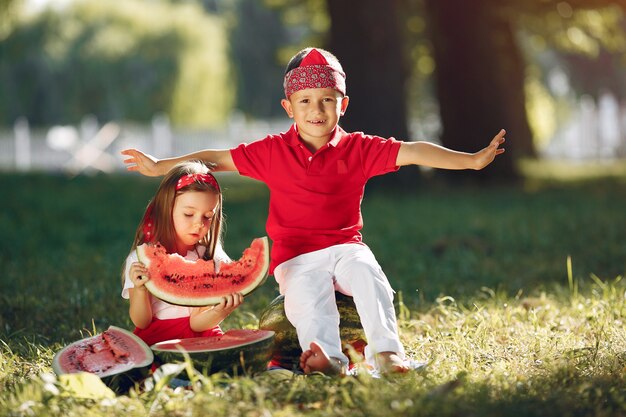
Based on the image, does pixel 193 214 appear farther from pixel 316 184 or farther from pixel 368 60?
pixel 368 60

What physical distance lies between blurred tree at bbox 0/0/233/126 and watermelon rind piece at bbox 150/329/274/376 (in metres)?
27.6

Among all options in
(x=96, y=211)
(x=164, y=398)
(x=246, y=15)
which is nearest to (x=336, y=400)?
(x=164, y=398)

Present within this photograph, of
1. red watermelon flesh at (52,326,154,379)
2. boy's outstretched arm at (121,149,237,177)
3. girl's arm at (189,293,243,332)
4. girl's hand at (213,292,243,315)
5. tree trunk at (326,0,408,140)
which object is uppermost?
tree trunk at (326,0,408,140)

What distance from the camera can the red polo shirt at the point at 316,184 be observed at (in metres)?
4.54

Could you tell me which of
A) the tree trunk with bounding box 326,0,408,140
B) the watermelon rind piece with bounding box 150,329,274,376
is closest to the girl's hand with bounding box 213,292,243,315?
the watermelon rind piece with bounding box 150,329,274,376

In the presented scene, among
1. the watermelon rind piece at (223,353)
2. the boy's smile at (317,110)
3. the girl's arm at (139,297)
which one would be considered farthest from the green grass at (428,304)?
the boy's smile at (317,110)

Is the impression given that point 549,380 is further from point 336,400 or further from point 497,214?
point 497,214

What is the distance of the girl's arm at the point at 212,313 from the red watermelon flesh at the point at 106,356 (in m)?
0.33

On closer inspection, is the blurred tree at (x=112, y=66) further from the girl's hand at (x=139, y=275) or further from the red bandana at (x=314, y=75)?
the girl's hand at (x=139, y=275)

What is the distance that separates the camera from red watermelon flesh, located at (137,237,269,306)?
4.22 metres

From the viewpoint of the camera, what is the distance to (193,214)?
4.41 m

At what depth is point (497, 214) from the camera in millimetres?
11172

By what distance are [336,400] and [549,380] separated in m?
0.96

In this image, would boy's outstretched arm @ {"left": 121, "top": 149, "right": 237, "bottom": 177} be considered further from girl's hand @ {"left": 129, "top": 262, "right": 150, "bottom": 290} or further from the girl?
girl's hand @ {"left": 129, "top": 262, "right": 150, "bottom": 290}
